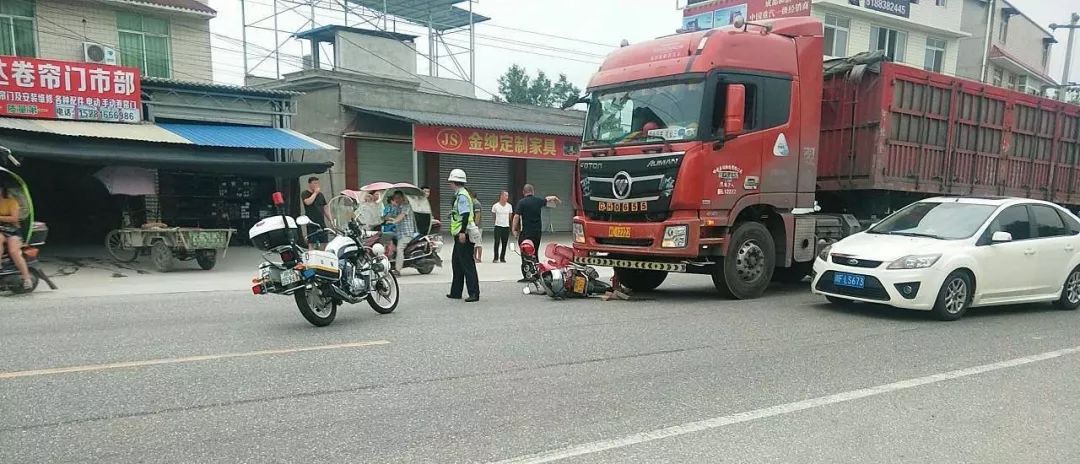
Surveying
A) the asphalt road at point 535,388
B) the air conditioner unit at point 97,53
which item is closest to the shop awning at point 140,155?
the air conditioner unit at point 97,53

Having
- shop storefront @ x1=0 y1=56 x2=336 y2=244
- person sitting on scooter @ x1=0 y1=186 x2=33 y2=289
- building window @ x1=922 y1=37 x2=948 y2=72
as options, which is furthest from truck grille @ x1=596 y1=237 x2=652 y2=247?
building window @ x1=922 y1=37 x2=948 y2=72

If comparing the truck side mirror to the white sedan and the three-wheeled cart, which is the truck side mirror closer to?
the white sedan

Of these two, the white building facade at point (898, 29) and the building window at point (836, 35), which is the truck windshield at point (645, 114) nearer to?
the white building facade at point (898, 29)

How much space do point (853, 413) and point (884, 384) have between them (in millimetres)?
885

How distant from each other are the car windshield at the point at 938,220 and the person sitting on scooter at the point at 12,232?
11.4 m

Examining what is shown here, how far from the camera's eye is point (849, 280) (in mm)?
8219

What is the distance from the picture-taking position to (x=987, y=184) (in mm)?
11820

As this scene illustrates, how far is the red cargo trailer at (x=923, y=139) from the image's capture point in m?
10.4

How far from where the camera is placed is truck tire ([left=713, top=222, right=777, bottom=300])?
9.23 m

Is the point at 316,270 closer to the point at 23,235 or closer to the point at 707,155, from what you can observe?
the point at 707,155

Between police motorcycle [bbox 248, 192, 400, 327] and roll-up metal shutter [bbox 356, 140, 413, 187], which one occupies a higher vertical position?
roll-up metal shutter [bbox 356, 140, 413, 187]

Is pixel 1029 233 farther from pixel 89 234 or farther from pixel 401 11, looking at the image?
pixel 401 11

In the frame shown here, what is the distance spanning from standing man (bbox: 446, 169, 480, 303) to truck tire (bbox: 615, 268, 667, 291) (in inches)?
100

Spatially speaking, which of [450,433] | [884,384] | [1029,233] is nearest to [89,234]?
[450,433]
